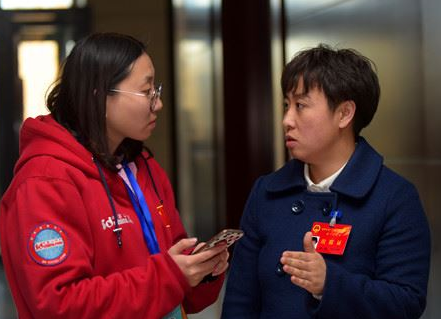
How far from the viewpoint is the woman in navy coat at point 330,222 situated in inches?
85.4

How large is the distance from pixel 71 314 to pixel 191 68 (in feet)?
20.7

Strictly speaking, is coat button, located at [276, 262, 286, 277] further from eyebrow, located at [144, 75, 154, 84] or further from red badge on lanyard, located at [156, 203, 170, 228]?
eyebrow, located at [144, 75, 154, 84]

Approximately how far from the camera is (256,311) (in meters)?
2.51

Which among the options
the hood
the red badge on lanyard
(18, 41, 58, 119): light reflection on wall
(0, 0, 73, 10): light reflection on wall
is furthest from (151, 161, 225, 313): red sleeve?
(0, 0, 73, 10): light reflection on wall

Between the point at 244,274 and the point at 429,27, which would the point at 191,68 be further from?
the point at 244,274

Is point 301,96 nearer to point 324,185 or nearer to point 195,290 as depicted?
point 324,185

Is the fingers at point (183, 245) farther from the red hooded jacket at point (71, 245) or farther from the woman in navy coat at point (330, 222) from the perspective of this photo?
the woman in navy coat at point (330, 222)

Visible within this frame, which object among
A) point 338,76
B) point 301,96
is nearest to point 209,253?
point 301,96

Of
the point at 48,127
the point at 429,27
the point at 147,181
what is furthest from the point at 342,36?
the point at 48,127

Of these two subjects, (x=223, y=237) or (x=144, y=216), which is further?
(x=144, y=216)

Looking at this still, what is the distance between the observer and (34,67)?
9.56 m

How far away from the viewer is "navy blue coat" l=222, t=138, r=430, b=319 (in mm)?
2174

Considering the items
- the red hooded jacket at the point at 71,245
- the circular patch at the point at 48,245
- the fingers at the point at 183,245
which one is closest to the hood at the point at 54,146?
the red hooded jacket at the point at 71,245

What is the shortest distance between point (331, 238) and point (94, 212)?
723 mm
